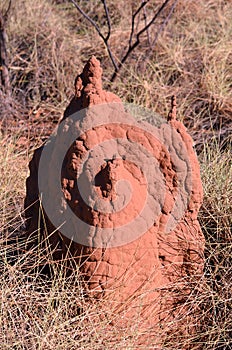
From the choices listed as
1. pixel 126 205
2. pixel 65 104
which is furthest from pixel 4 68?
pixel 126 205

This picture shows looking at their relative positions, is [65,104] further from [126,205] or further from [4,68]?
[126,205]

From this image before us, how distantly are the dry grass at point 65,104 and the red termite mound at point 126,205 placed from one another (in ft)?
0.35

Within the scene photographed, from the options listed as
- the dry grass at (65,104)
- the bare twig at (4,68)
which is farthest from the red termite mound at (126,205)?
the bare twig at (4,68)

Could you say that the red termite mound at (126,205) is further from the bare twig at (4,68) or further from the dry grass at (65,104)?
the bare twig at (4,68)

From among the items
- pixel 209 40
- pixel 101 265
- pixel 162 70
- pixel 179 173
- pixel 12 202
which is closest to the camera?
pixel 101 265

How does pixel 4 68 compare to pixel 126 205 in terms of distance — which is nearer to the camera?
pixel 126 205

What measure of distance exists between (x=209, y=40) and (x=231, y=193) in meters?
2.83

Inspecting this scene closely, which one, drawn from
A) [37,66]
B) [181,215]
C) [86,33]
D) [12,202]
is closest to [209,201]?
[181,215]

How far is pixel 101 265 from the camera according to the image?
2.47 meters

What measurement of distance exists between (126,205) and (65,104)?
9.76 feet

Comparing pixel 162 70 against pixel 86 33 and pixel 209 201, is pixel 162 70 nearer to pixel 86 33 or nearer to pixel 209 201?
pixel 86 33

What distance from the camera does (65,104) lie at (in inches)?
209

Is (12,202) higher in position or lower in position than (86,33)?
lower

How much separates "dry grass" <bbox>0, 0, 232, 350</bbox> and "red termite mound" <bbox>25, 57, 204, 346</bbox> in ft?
0.35
